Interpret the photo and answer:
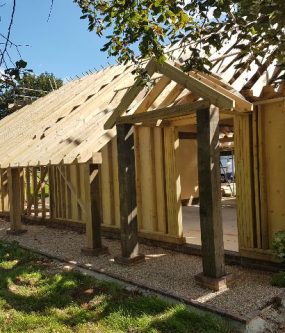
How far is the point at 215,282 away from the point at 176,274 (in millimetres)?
967

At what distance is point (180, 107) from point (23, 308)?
11.6ft

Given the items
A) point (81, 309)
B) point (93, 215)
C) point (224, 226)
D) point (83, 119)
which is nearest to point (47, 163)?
point (93, 215)

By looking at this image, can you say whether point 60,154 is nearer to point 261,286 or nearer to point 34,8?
point 261,286

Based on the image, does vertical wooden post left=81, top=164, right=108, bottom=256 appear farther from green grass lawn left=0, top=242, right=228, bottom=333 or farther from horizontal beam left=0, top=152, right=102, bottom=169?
green grass lawn left=0, top=242, right=228, bottom=333

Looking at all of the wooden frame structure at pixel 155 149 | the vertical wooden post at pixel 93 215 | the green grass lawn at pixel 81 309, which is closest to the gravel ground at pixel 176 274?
the vertical wooden post at pixel 93 215

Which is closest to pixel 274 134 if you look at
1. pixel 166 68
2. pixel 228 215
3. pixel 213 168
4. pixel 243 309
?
pixel 213 168

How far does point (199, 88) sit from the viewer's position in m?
5.45

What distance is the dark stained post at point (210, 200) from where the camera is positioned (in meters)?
5.30

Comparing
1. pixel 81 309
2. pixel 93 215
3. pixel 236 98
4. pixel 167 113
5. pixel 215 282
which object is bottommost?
pixel 81 309

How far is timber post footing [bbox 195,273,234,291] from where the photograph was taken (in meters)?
5.21

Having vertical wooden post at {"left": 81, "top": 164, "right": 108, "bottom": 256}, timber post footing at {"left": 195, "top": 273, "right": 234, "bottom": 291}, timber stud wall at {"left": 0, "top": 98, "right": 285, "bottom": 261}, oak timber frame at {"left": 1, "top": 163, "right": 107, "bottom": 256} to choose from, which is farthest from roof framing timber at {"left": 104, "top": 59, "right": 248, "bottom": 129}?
timber post footing at {"left": 195, "top": 273, "right": 234, "bottom": 291}

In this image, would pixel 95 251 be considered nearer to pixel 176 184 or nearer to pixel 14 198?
pixel 176 184

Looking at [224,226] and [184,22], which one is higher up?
[184,22]

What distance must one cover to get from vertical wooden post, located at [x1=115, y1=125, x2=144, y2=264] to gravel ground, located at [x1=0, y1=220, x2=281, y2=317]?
0.25 m
